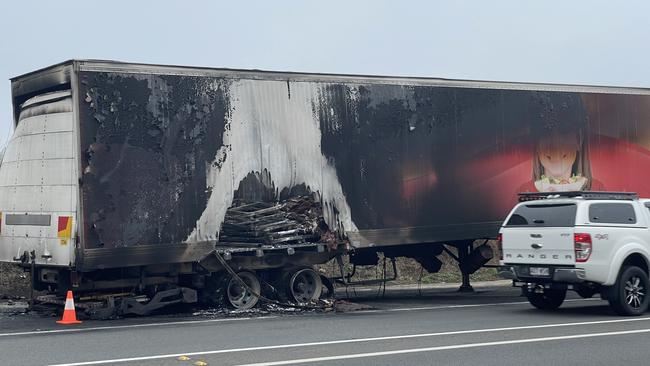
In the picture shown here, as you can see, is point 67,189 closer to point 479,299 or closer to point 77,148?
point 77,148

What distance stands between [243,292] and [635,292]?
6502mm

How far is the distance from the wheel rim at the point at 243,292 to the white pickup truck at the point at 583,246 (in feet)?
14.1

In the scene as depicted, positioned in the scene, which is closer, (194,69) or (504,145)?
(194,69)

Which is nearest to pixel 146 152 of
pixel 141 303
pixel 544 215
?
pixel 141 303

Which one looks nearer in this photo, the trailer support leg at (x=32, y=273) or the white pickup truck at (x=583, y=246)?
the white pickup truck at (x=583, y=246)

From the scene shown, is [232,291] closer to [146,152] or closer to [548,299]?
[146,152]

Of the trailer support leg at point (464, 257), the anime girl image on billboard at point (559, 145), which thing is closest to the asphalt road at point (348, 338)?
the trailer support leg at point (464, 257)

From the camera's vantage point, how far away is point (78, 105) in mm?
13219

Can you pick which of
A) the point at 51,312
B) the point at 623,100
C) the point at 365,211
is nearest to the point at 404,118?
the point at 365,211

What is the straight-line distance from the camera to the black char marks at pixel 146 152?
43.9 ft

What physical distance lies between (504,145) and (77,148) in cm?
877

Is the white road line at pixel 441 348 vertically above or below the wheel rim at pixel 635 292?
below

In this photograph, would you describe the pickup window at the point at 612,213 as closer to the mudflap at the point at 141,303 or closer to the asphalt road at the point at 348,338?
the asphalt road at the point at 348,338

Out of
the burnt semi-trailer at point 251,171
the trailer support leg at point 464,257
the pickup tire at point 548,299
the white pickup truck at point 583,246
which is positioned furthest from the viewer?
the trailer support leg at point 464,257
